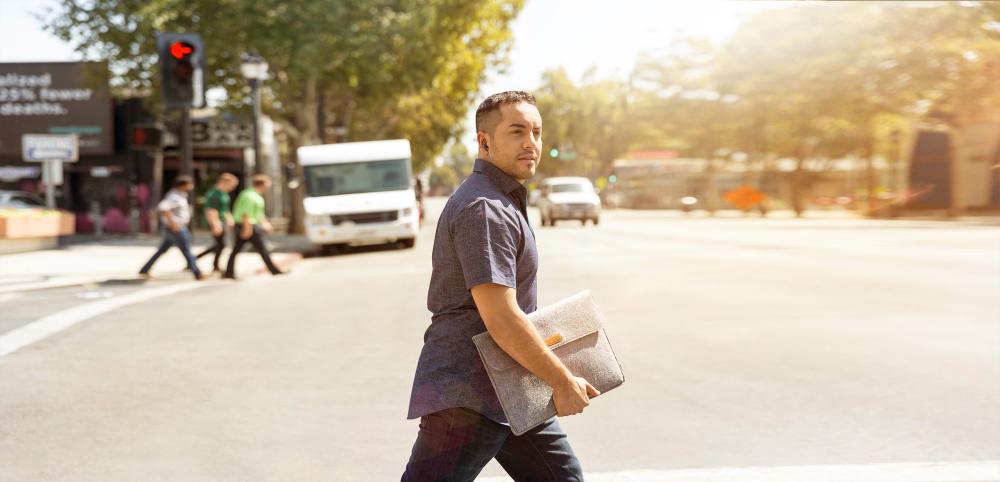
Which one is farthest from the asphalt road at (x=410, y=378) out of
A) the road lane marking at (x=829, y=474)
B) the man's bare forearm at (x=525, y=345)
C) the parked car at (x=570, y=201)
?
the parked car at (x=570, y=201)

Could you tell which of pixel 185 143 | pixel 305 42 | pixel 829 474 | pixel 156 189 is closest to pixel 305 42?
pixel 305 42

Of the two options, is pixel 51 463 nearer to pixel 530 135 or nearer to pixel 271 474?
pixel 271 474

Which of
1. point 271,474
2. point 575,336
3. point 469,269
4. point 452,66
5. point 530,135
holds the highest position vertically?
point 452,66

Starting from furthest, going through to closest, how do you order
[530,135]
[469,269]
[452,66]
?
[452,66]
[530,135]
[469,269]

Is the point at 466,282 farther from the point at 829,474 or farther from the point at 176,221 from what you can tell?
the point at 176,221

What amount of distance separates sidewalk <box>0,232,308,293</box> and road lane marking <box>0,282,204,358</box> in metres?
1.86

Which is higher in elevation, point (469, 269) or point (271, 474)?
point (469, 269)

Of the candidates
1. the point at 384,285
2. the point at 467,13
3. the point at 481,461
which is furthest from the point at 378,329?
the point at 467,13

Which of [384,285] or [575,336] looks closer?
[575,336]

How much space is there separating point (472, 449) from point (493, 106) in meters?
0.91

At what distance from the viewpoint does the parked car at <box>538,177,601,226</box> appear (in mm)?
39031

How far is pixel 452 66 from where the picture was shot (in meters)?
34.8

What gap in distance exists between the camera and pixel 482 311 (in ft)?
8.86

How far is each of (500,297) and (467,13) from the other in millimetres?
30759
